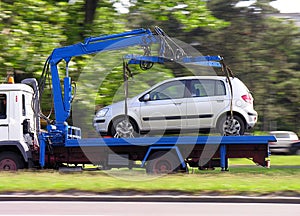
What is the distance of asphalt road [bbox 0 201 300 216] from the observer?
932 centimetres

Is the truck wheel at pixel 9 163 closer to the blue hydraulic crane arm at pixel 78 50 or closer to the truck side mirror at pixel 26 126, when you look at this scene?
the truck side mirror at pixel 26 126

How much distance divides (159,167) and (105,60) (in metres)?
4.56

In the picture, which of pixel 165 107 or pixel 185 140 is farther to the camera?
pixel 165 107

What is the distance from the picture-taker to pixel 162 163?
13.4m

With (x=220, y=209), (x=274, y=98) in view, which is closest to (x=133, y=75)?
(x=220, y=209)

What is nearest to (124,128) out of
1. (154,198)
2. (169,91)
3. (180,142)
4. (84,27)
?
(169,91)

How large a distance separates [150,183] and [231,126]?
3.14 meters

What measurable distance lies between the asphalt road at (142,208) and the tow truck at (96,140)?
10.3ft

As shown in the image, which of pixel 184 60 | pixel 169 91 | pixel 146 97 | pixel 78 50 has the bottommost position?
pixel 146 97

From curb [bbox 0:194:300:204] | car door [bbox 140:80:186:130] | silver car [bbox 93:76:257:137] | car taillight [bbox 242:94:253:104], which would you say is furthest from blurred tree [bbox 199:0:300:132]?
curb [bbox 0:194:300:204]

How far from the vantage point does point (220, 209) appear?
971 cm

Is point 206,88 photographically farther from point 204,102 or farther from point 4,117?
point 4,117

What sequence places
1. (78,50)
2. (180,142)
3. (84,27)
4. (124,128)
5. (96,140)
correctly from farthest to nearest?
(84,27)
(78,50)
(124,128)
(96,140)
(180,142)

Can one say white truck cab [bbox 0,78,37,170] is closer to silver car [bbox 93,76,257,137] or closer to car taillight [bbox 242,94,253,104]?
silver car [bbox 93,76,257,137]
